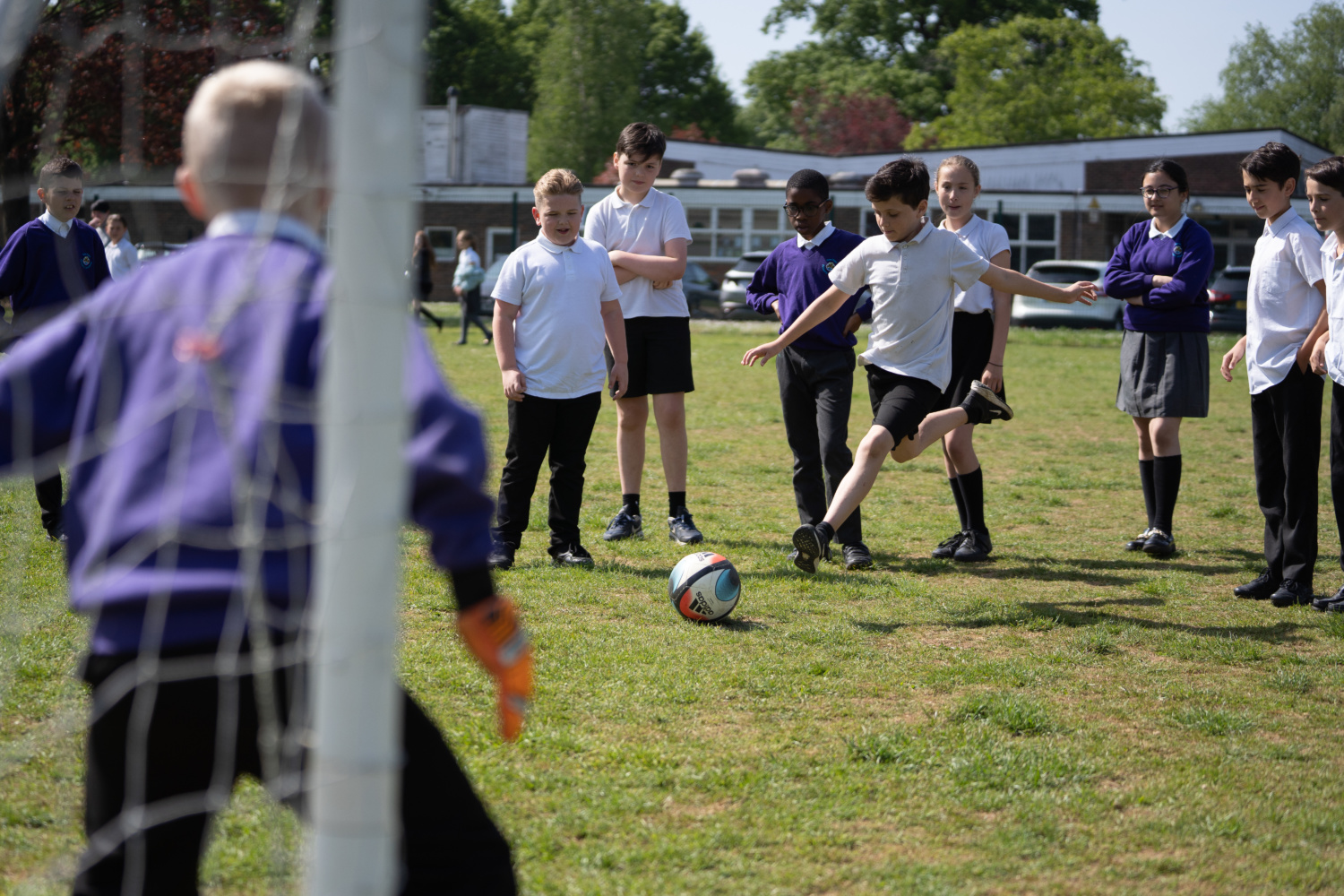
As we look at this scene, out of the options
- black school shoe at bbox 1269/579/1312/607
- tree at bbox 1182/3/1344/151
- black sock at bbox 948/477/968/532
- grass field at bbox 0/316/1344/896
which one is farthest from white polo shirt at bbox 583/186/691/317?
tree at bbox 1182/3/1344/151

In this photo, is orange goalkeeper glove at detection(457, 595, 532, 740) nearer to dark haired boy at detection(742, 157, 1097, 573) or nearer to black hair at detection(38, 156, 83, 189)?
dark haired boy at detection(742, 157, 1097, 573)

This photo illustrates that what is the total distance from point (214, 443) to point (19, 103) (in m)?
6.15

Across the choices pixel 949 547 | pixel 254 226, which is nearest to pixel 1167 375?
pixel 949 547

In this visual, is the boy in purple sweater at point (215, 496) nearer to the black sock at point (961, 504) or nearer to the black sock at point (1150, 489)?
the black sock at point (961, 504)

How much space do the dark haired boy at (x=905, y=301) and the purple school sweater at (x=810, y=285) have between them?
31cm

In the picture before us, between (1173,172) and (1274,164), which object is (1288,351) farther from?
(1173,172)

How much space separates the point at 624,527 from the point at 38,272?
303 centimetres

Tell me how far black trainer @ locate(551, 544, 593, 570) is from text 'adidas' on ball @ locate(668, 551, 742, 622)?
0.91m

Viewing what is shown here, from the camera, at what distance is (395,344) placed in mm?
1453

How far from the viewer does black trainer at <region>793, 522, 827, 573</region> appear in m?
5.03

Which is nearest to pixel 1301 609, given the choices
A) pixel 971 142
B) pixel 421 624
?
pixel 421 624

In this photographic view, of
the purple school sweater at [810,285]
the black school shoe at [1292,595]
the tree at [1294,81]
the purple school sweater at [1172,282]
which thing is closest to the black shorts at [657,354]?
the purple school sweater at [810,285]

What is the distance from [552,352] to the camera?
209 inches

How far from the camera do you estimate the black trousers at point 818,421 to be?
5.72m
